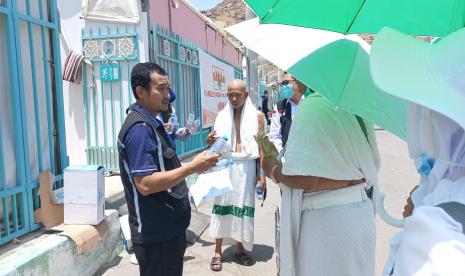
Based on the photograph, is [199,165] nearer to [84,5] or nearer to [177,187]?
[177,187]

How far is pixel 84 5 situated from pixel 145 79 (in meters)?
4.00

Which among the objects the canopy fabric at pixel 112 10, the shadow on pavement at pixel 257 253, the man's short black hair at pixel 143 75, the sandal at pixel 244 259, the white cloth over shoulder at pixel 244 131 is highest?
the canopy fabric at pixel 112 10

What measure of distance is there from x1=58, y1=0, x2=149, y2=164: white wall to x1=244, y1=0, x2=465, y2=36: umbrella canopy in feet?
13.1

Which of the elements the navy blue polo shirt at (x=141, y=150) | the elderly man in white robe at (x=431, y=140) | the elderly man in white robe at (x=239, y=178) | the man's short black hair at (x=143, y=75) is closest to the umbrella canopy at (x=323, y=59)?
the man's short black hair at (x=143, y=75)

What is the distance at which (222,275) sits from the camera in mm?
3785

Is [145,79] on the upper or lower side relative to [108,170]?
upper

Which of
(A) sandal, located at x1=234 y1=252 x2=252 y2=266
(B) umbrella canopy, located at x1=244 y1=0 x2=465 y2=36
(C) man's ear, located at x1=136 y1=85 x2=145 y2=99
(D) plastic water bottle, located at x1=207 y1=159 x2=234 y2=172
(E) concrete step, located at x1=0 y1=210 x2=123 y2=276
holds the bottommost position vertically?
(A) sandal, located at x1=234 y1=252 x2=252 y2=266

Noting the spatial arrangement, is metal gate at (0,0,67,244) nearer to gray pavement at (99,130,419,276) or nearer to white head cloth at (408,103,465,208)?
gray pavement at (99,130,419,276)

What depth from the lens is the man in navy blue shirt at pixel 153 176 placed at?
2115 millimetres

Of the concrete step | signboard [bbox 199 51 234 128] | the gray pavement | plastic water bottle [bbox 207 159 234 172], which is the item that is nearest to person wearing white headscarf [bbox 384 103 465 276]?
plastic water bottle [bbox 207 159 234 172]

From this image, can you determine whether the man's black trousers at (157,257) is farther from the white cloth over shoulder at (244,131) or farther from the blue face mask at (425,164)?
the white cloth over shoulder at (244,131)

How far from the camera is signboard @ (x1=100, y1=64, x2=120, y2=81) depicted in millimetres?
5734

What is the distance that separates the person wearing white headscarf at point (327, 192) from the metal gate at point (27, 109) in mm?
1979

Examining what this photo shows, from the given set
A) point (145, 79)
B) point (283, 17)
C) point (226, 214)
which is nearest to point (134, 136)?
point (145, 79)
